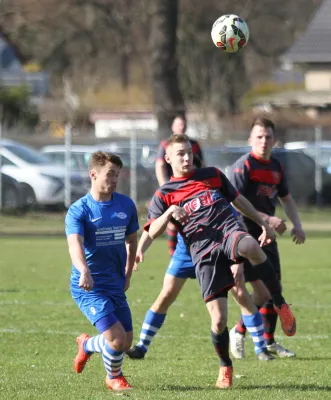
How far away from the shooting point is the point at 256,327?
947 centimetres

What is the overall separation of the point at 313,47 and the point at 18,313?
34911 millimetres

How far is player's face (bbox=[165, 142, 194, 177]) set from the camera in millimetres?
8156

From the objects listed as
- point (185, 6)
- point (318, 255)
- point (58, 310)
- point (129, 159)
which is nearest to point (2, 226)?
point (129, 159)

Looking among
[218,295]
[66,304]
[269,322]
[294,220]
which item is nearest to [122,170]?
[66,304]

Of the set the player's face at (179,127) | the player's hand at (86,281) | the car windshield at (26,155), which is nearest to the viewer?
the player's hand at (86,281)

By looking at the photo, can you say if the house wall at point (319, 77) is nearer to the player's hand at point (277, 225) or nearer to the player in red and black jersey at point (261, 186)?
the player in red and black jersey at point (261, 186)

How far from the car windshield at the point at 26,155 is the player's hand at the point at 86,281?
67.3 ft

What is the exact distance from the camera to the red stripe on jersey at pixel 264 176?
383 inches

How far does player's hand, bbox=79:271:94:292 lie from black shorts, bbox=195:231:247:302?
0.97m

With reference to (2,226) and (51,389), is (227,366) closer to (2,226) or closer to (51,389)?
(51,389)

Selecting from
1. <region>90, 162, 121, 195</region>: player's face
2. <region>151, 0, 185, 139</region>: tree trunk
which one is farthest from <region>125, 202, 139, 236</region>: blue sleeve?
<region>151, 0, 185, 139</region>: tree trunk

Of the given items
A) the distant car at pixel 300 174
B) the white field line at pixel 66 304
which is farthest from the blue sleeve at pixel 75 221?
the distant car at pixel 300 174

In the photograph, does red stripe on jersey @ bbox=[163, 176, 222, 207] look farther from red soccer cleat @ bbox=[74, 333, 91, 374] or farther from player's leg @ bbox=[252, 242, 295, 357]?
player's leg @ bbox=[252, 242, 295, 357]

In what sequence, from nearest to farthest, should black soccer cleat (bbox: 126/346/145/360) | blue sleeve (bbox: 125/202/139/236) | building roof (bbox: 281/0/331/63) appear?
blue sleeve (bbox: 125/202/139/236) < black soccer cleat (bbox: 126/346/145/360) < building roof (bbox: 281/0/331/63)
